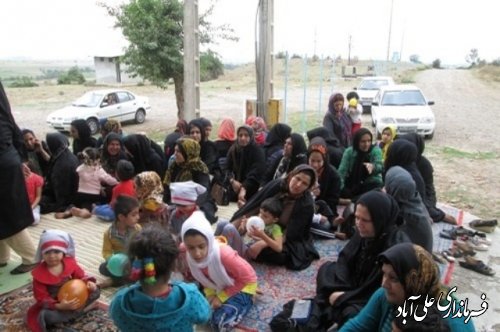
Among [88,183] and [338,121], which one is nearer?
[88,183]

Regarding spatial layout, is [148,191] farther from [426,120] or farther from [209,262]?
[426,120]

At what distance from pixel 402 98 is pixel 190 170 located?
8.61 m

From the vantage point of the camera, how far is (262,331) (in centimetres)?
303

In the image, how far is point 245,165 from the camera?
18.9 feet

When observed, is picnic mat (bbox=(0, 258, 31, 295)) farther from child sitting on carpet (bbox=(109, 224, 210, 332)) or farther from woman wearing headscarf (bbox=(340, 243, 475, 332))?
woman wearing headscarf (bbox=(340, 243, 475, 332))

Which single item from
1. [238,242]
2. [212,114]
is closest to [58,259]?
[238,242]

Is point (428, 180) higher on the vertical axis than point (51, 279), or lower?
higher

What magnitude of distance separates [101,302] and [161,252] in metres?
1.69

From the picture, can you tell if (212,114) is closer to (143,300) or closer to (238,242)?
(238,242)

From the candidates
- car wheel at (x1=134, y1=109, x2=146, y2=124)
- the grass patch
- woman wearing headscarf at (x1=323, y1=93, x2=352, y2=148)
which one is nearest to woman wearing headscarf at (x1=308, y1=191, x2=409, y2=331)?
woman wearing headscarf at (x1=323, y1=93, x2=352, y2=148)

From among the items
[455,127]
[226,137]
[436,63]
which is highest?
[436,63]

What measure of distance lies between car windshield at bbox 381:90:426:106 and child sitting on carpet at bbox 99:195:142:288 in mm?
9539

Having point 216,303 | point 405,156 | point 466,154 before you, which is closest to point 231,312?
point 216,303

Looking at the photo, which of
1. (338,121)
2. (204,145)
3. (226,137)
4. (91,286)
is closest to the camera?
(91,286)
